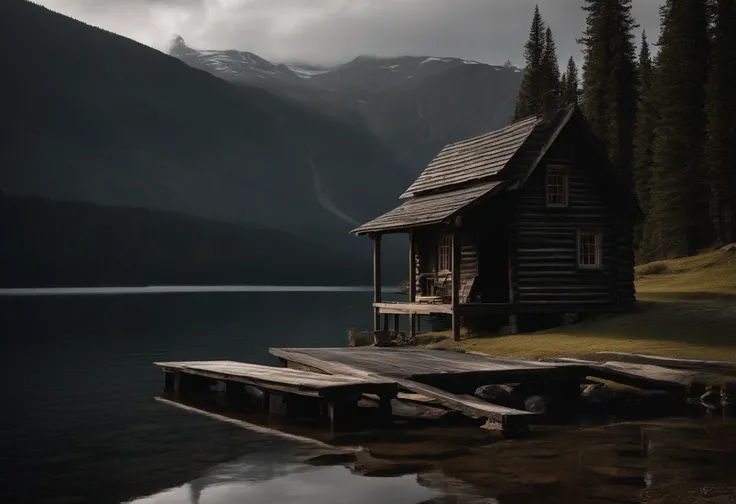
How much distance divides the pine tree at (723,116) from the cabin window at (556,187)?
2935cm

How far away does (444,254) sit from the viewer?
3922 centimetres

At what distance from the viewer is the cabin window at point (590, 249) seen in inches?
1465

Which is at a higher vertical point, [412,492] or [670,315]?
[670,315]

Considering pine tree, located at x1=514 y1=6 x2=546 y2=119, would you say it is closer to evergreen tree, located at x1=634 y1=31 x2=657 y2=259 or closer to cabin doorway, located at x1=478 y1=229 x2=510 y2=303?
evergreen tree, located at x1=634 y1=31 x2=657 y2=259

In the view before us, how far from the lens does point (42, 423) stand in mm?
23312

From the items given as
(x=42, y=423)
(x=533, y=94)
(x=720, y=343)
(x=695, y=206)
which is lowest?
(x=42, y=423)

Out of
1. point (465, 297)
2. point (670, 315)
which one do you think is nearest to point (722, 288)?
point (670, 315)

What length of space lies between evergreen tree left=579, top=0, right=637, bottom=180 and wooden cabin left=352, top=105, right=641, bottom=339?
135 ft

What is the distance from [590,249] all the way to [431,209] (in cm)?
695

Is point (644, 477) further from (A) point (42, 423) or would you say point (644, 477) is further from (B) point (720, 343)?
(A) point (42, 423)

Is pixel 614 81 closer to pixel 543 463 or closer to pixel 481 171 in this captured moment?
pixel 481 171

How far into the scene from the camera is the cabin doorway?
37250 millimetres

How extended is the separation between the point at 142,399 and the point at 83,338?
96.1 ft

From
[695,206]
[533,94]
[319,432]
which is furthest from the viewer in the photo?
[533,94]
